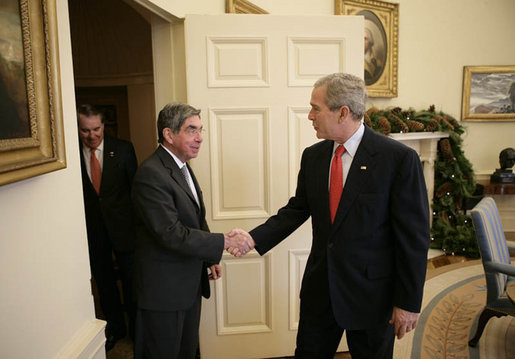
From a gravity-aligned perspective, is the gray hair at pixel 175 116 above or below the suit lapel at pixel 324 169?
above

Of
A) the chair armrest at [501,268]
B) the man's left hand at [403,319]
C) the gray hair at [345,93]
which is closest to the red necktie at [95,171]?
the gray hair at [345,93]

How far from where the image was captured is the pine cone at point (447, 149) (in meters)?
4.94

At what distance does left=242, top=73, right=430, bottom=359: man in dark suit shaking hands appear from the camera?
156 centimetres

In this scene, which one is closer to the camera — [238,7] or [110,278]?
[110,278]

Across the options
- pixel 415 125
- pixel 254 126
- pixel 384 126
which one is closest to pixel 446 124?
pixel 415 125

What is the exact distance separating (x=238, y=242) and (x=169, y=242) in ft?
1.42

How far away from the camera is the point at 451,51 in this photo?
207 inches

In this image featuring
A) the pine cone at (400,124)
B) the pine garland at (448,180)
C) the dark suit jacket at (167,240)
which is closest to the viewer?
the dark suit jacket at (167,240)

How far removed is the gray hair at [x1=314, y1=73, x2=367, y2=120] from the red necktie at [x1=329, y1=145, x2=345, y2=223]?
191 millimetres

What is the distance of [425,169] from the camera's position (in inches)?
200

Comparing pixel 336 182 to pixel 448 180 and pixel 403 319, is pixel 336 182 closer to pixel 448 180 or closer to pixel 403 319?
pixel 403 319

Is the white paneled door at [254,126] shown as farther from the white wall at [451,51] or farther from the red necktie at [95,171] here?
the white wall at [451,51]

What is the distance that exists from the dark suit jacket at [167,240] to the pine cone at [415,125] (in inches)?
145

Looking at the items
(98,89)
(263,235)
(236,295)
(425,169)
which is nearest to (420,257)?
(263,235)
